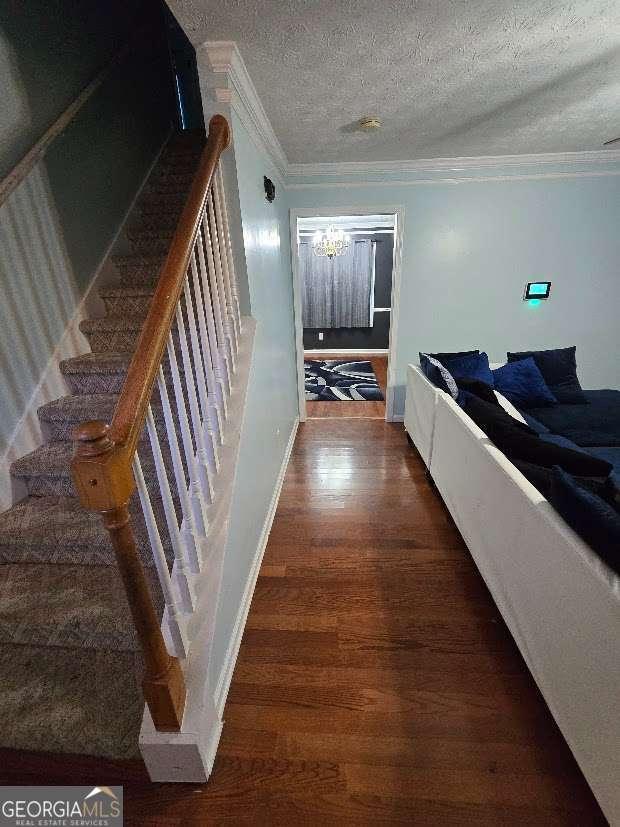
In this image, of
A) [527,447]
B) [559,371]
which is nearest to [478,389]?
[527,447]

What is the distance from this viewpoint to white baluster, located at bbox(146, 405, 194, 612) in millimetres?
960

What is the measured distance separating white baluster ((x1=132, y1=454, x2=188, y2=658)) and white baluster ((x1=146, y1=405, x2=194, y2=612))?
0.04 meters

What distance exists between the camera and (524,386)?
2914mm

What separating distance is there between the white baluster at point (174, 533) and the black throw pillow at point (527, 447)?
150cm

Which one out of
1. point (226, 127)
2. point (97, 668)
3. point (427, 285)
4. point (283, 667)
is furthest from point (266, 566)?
point (427, 285)

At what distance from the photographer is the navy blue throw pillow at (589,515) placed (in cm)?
93

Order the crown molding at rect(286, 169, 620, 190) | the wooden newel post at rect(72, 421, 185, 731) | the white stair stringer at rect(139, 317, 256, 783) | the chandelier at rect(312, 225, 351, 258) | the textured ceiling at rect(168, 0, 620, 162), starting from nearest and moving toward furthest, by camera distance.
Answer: the wooden newel post at rect(72, 421, 185, 731)
the white stair stringer at rect(139, 317, 256, 783)
the textured ceiling at rect(168, 0, 620, 162)
the crown molding at rect(286, 169, 620, 190)
the chandelier at rect(312, 225, 351, 258)

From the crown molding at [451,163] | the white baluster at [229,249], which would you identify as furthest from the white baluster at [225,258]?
the crown molding at [451,163]

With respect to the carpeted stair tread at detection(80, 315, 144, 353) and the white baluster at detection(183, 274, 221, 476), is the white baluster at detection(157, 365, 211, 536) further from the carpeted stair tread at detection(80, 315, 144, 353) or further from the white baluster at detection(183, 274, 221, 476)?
the carpeted stair tread at detection(80, 315, 144, 353)

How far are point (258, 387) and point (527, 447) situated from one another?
141 cm

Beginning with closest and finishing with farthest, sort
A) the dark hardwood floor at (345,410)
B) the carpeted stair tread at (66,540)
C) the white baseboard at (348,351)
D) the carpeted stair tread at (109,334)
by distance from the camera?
the carpeted stair tread at (66,540) < the carpeted stair tread at (109,334) < the dark hardwood floor at (345,410) < the white baseboard at (348,351)

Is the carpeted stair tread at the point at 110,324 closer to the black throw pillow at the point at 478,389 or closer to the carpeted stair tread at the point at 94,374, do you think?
the carpeted stair tread at the point at 94,374

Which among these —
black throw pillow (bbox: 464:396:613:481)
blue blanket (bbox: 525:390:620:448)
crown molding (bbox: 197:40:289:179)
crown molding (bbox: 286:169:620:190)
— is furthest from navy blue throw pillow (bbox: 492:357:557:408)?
crown molding (bbox: 197:40:289:179)

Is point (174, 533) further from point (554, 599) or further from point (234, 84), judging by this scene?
point (234, 84)
